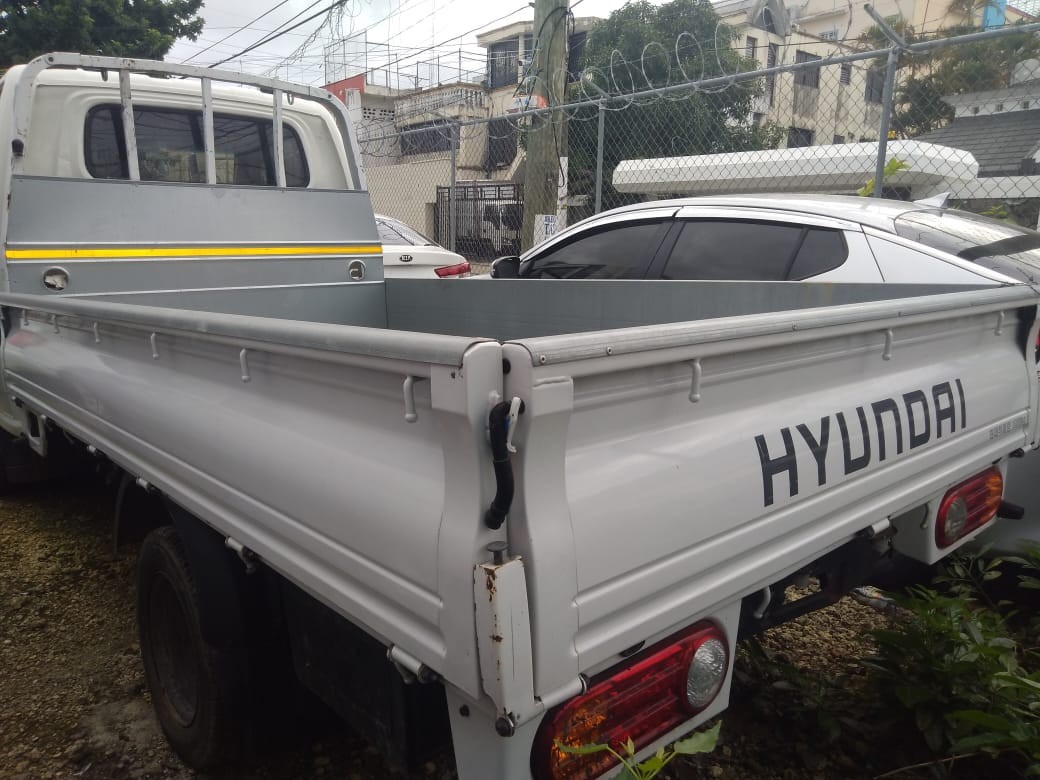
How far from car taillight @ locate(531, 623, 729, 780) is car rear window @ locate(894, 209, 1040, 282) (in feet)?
9.28

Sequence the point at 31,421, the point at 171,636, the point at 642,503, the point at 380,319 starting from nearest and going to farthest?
the point at 642,503, the point at 171,636, the point at 31,421, the point at 380,319

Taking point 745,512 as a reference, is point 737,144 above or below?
above

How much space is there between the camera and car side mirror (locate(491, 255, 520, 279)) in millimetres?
4781

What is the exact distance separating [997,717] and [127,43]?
811 inches

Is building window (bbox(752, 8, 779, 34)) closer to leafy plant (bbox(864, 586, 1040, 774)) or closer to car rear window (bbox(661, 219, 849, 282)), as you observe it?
car rear window (bbox(661, 219, 849, 282))

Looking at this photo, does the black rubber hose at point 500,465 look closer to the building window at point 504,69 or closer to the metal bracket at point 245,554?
the metal bracket at point 245,554

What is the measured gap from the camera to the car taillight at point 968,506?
2.24 m

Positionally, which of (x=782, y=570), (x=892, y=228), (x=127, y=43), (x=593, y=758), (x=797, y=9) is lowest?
(x=593, y=758)

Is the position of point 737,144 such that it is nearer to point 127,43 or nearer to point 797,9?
point 127,43

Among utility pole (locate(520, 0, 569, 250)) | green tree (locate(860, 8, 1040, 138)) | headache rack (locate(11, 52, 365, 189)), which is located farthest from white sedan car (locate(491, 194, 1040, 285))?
green tree (locate(860, 8, 1040, 138))

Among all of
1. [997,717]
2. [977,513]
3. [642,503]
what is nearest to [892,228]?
[977,513]

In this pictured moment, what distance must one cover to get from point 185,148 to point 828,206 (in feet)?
10.9

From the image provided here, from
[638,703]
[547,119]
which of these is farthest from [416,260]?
[638,703]

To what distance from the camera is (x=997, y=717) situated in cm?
180
